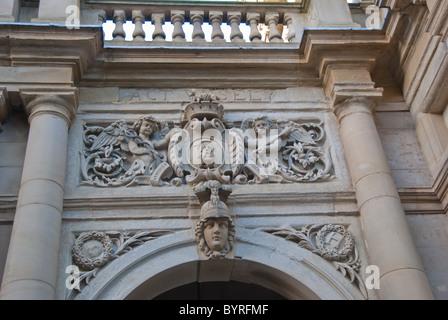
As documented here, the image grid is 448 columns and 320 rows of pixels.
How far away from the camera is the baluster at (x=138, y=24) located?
29.1 feet

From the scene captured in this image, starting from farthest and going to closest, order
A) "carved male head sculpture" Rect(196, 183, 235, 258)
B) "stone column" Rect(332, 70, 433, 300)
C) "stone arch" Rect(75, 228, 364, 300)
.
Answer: "carved male head sculpture" Rect(196, 183, 235, 258), "stone arch" Rect(75, 228, 364, 300), "stone column" Rect(332, 70, 433, 300)

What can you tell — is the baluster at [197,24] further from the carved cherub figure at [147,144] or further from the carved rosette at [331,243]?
the carved rosette at [331,243]

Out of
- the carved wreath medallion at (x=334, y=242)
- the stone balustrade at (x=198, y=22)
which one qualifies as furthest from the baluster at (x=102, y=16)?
the carved wreath medallion at (x=334, y=242)

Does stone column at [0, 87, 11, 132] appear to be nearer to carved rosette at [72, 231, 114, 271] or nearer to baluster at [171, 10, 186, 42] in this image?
carved rosette at [72, 231, 114, 271]

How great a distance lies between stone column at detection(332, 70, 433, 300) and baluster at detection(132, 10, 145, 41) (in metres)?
2.61

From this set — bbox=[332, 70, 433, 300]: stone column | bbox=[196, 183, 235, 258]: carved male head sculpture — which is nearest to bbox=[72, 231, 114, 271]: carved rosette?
bbox=[196, 183, 235, 258]: carved male head sculpture

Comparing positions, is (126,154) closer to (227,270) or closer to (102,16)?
(227,270)

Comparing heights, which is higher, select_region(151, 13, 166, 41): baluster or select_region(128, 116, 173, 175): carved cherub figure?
select_region(151, 13, 166, 41): baluster

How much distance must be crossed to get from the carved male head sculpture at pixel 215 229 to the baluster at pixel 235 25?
283cm

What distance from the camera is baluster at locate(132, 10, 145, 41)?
8.86 metres
